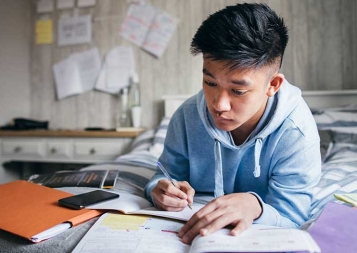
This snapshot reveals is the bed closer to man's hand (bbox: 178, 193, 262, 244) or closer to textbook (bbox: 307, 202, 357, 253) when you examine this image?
textbook (bbox: 307, 202, 357, 253)

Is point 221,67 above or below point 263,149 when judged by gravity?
above

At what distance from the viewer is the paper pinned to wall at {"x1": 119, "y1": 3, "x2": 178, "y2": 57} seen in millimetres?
2170

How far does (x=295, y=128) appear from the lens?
29.9 inches

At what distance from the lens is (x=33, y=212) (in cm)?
67

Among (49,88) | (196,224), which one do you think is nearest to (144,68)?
(49,88)

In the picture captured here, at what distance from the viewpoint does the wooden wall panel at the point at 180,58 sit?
6.24 ft

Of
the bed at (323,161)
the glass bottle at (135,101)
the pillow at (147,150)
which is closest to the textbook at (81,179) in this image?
the bed at (323,161)

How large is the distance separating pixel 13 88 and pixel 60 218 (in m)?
2.05

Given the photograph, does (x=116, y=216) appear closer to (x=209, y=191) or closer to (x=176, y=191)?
(x=176, y=191)

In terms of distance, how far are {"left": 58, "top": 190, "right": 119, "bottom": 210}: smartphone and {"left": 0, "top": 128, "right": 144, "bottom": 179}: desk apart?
1.23m

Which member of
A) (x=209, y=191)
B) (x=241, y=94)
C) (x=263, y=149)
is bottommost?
(x=209, y=191)

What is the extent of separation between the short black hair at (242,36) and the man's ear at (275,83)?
5 centimetres

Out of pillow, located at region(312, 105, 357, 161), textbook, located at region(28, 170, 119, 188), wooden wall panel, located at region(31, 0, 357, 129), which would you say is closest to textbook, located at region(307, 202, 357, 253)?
textbook, located at region(28, 170, 119, 188)

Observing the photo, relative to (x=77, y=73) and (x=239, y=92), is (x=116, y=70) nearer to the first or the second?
(x=77, y=73)
